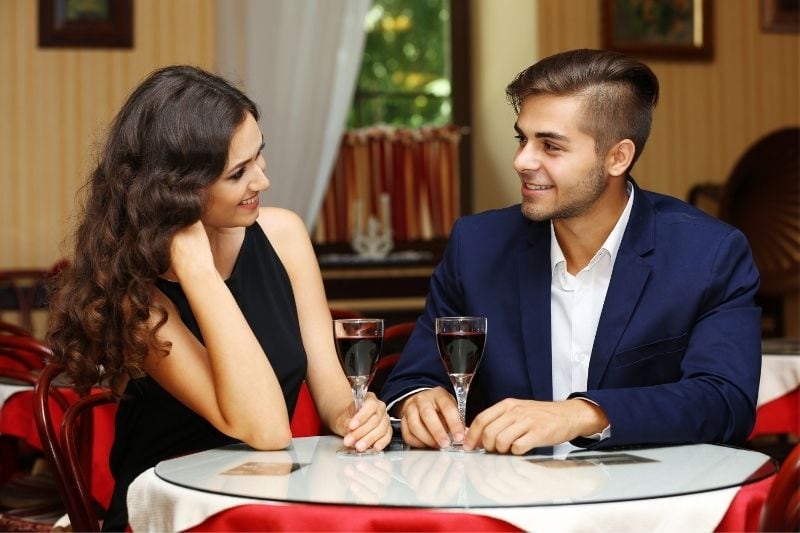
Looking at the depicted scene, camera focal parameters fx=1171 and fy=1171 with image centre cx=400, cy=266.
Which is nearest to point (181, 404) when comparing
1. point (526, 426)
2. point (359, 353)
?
point (359, 353)

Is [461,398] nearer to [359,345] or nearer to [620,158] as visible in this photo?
[359,345]

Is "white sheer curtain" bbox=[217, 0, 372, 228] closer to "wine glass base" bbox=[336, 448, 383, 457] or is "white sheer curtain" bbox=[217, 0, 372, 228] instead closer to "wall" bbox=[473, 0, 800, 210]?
"wall" bbox=[473, 0, 800, 210]

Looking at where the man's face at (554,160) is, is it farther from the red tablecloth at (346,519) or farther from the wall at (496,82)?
the wall at (496,82)

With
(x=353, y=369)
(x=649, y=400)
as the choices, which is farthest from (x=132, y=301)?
(x=649, y=400)

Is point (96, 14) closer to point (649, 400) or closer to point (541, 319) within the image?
point (541, 319)

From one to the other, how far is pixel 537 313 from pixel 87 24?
4141mm

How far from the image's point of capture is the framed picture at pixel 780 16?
16.3 ft

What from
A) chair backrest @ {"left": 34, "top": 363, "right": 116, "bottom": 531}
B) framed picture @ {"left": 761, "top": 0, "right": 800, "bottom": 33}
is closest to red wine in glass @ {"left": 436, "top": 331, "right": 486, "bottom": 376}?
chair backrest @ {"left": 34, "top": 363, "right": 116, "bottom": 531}

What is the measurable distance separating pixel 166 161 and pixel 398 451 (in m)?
0.67

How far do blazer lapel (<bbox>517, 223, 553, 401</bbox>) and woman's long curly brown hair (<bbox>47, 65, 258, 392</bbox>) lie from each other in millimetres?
612

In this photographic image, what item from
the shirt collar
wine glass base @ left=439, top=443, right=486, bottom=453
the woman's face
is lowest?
wine glass base @ left=439, top=443, right=486, bottom=453

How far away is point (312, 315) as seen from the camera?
235 cm

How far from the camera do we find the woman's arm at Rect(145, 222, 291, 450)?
1904mm

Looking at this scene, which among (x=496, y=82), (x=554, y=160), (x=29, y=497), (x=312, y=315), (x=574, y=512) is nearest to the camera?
(x=574, y=512)
